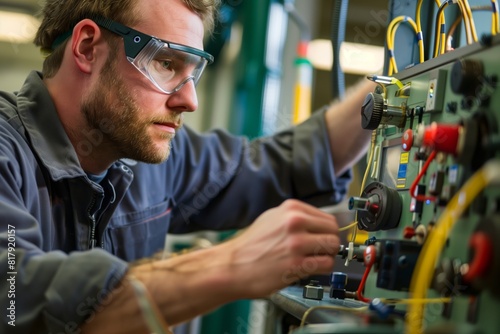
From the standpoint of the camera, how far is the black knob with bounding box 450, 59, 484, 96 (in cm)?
90

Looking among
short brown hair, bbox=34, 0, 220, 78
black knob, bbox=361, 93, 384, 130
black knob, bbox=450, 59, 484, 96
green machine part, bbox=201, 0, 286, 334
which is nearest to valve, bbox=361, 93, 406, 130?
black knob, bbox=361, 93, 384, 130

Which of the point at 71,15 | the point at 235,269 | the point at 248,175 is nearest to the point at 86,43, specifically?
the point at 71,15

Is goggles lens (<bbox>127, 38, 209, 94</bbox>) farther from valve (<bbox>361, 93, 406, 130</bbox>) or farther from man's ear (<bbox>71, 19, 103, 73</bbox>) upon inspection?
valve (<bbox>361, 93, 406, 130</bbox>)

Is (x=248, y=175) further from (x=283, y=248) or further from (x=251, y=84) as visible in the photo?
(x=251, y=84)

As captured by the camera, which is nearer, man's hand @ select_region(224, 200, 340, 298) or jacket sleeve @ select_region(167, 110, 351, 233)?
man's hand @ select_region(224, 200, 340, 298)

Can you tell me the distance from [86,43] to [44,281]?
2.74ft

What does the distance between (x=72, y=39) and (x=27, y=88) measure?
7.3 inches

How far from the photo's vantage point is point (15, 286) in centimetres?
104

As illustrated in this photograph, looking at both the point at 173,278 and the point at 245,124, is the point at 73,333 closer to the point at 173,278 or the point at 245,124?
the point at 173,278

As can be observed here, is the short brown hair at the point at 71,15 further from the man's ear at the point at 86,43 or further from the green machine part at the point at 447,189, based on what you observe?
the green machine part at the point at 447,189

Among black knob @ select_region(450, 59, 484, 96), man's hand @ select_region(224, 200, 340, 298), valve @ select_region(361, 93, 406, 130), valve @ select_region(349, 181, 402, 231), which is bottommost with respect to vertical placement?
man's hand @ select_region(224, 200, 340, 298)

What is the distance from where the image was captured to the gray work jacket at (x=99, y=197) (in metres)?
1.02

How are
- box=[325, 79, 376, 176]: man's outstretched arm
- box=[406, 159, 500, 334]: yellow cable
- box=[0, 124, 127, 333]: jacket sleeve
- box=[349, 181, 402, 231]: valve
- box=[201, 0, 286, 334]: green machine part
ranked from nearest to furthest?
box=[406, 159, 500, 334]: yellow cable, box=[0, 124, 127, 333]: jacket sleeve, box=[349, 181, 402, 231]: valve, box=[325, 79, 376, 176]: man's outstretched arm, box=[201, 0, 286, 334]: green machine part

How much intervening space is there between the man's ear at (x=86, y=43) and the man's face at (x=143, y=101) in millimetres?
56
